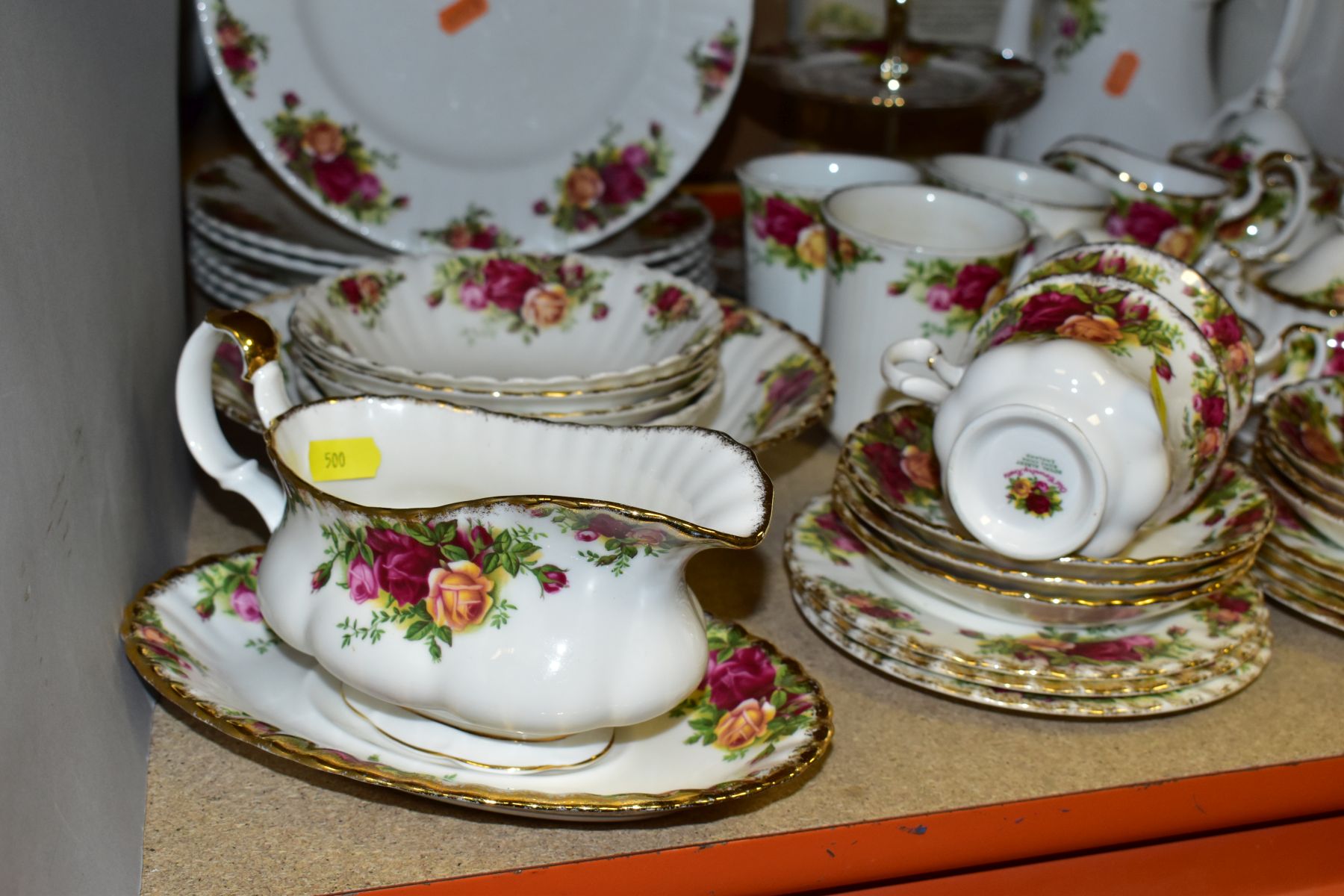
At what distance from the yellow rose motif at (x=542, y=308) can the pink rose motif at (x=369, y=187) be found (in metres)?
0.16

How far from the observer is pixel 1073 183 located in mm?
965

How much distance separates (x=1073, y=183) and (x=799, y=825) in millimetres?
605

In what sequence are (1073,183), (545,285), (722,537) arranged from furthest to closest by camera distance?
(1073,183) < (545,285) < (722,537)

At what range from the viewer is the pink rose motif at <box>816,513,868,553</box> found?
0.73 m

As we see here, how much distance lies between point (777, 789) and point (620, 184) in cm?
51

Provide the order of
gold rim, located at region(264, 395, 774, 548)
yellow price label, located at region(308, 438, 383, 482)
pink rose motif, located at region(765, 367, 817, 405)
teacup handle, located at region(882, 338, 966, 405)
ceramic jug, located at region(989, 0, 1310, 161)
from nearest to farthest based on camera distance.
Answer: gold rim, located at region(264, 395, 774, 548) → yellow price label, located at region(308, 438, 383, 482) → teacup handle, located at region(882, 338, 966, 405) → pink rose motif, located at region(765, 367, 817, 405) → ceramic jug, located at region(989, 0, 1310, 161)

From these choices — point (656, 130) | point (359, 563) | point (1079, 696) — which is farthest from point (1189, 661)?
point (656, 130)

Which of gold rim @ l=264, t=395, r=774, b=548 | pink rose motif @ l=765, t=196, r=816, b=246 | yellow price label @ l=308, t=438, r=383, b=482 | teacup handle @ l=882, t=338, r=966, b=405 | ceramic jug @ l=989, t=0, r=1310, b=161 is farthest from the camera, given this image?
ceramic jug @ l=989, t=0, r=1310, b=161

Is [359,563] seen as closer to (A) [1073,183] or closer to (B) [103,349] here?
(B) [103,349]

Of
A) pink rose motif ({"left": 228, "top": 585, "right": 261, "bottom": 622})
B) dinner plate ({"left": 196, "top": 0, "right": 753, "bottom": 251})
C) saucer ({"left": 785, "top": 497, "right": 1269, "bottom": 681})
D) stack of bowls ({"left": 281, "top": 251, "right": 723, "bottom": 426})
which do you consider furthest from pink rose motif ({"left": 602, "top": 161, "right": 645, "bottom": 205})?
pink rose motif ({"left": 228, "top": 585, "right": 261, "bottom": 622})

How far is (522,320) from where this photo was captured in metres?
0.84

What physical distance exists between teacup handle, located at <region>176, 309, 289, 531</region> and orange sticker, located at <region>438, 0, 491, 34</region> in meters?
0.41

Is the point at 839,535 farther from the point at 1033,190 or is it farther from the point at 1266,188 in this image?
the point at 1266,188

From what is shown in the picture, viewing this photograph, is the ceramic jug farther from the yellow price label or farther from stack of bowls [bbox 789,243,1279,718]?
the yellow price label
